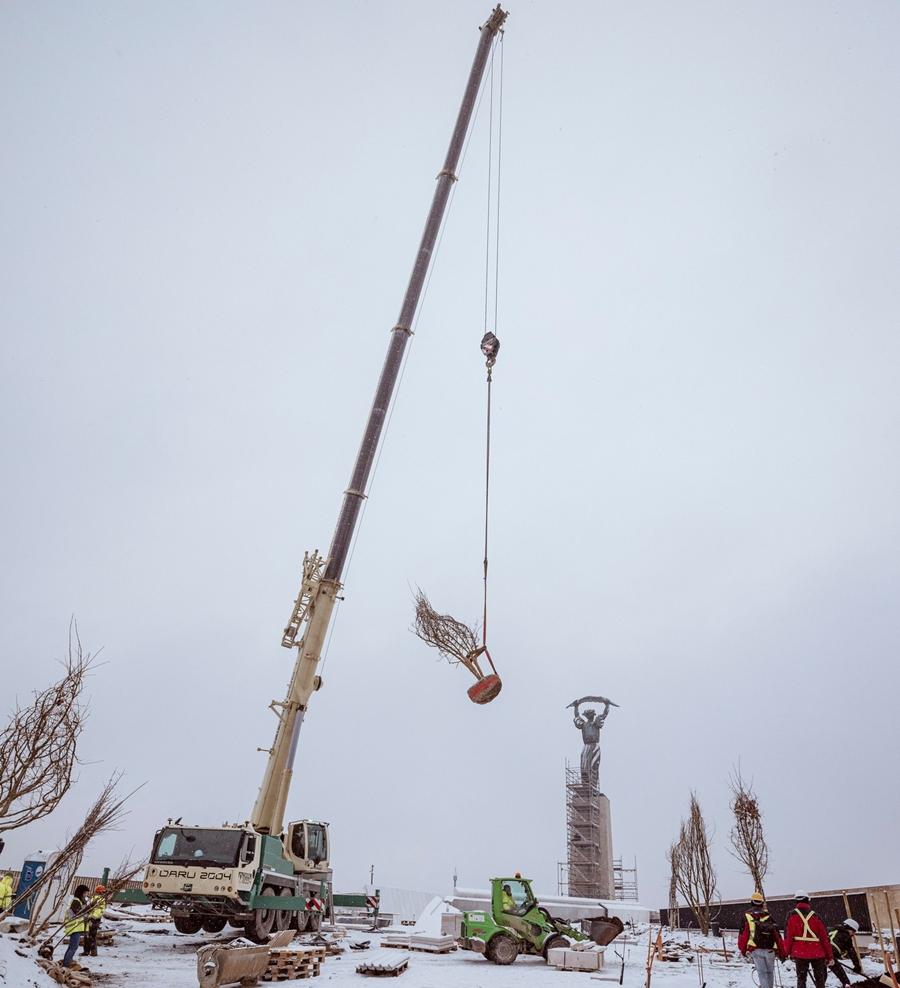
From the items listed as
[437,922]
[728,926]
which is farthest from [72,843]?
[728,926]

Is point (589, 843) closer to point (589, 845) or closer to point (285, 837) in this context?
point (589, 845)

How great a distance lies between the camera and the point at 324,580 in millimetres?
21094

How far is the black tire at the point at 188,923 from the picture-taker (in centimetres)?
1795

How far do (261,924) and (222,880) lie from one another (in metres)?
2.11

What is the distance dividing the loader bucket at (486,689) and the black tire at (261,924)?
6975mm

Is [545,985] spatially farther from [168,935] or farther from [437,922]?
[437,922]

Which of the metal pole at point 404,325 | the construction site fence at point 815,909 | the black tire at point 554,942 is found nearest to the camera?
the black tire at point 554,942

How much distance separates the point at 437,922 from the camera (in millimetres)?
28141

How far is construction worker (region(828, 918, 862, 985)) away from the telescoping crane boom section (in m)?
12.6

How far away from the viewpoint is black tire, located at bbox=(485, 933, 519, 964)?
16.9 m

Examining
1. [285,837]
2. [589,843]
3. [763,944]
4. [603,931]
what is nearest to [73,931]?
[285,837]

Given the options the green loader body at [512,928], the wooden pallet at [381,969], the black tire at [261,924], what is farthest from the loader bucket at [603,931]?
the black tire at [261,924]

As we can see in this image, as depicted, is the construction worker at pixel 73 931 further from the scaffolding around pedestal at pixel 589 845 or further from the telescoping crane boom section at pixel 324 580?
the scaffolding around pedestal at pixel 589 845

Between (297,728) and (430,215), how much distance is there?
17.7 m
